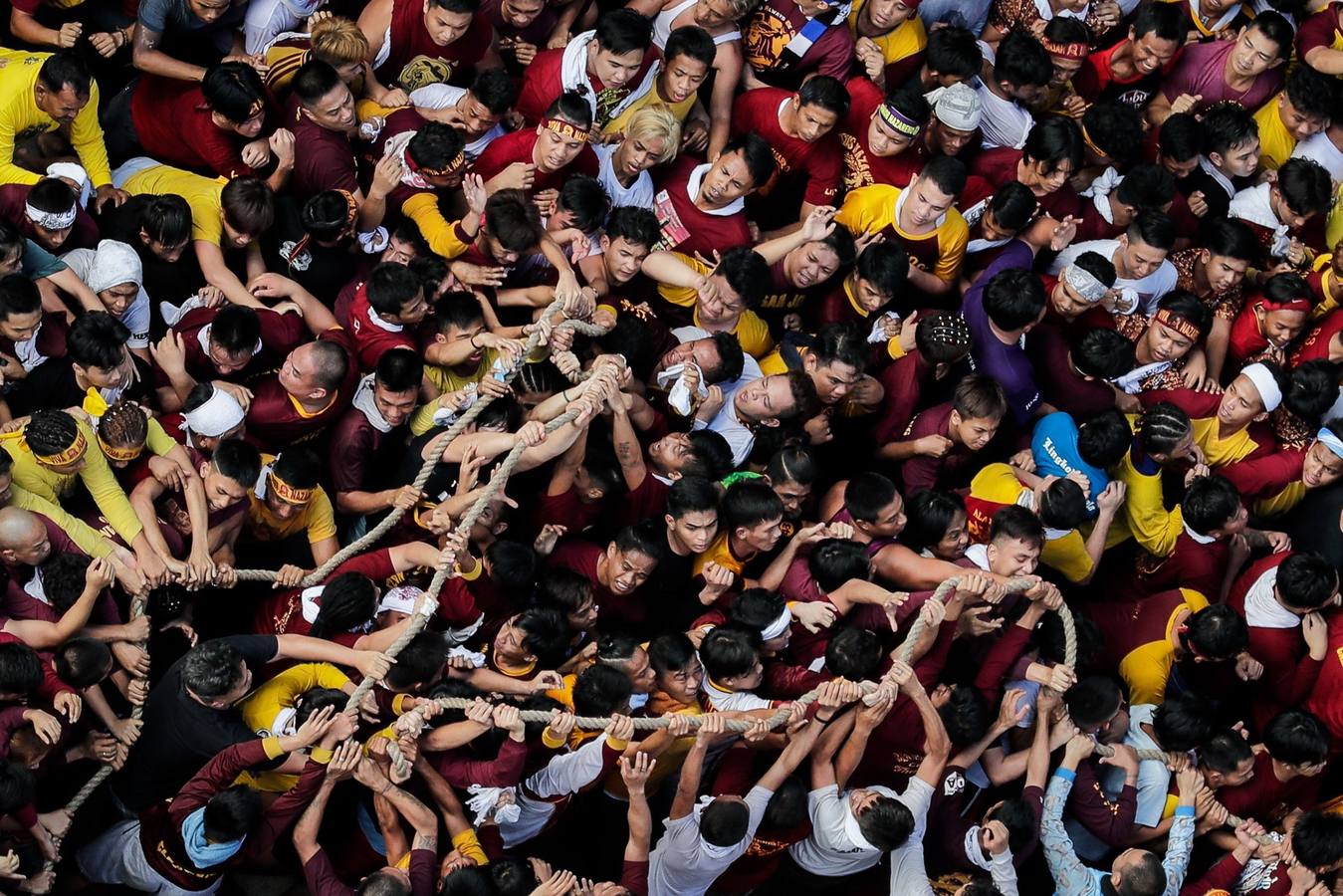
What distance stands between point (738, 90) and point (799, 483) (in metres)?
2.22

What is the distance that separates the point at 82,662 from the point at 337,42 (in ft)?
9.38

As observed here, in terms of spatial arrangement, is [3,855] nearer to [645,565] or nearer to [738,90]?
[645,565]

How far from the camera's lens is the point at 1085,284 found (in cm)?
780

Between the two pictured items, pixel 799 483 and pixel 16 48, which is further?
pixel 16 48

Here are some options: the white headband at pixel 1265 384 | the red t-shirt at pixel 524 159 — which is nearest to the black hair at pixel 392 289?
the red t-shirt at pixel 524 159

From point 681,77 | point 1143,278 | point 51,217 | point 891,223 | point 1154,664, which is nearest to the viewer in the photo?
point 51,217

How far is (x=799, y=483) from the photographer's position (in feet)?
23.7

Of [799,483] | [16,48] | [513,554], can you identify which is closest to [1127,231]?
[799,483]

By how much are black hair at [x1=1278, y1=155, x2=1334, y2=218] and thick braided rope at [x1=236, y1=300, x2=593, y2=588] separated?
361 centimetres

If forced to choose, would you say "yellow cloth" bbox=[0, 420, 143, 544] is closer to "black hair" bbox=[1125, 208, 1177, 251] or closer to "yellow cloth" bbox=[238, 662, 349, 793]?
"yellow cloth" bbox=[238, 662, 349, 793]

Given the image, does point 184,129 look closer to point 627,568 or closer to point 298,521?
point 298,521

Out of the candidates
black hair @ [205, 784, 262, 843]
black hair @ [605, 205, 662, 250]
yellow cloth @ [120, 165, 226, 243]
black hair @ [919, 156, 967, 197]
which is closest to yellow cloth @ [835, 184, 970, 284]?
black hair @ [919, 156, 967, 197]

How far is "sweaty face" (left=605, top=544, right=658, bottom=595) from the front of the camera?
6.96 meters

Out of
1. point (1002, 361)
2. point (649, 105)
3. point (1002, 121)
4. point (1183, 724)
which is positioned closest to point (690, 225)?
point (649, 105)
